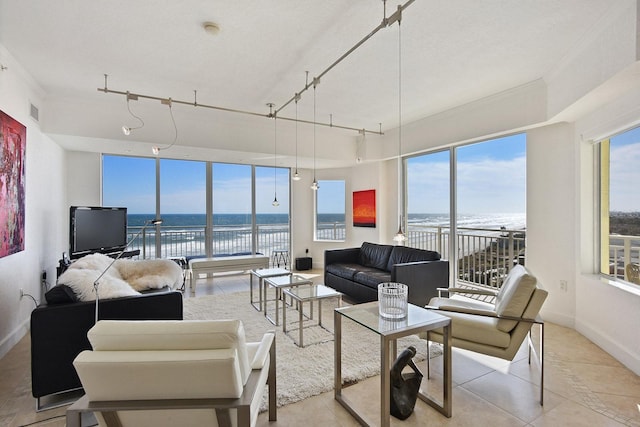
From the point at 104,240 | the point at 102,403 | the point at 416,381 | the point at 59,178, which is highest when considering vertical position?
the point at 59,178

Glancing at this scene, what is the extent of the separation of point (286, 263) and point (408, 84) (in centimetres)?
473

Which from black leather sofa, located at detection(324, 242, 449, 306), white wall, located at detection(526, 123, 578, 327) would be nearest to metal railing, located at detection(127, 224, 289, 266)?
black leather sofa, located at detection(324, 242, 449, 306)

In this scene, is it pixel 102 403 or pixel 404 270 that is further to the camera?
pixel 404 270

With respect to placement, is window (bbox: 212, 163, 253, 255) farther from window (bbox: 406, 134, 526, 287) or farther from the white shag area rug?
window (bbox: 406, 134, 526, 287)

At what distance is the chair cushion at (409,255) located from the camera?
167 inches

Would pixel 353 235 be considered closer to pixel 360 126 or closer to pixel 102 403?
pixel 360 126

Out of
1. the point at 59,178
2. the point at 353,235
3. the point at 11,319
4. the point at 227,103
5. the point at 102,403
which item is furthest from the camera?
the point at 353,235

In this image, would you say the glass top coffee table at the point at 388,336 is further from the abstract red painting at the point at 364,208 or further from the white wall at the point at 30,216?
the abstract red painting at the point at 364,208

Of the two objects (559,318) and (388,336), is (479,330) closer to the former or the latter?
(388,336)

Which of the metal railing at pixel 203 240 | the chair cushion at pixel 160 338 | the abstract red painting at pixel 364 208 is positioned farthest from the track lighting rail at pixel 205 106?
the chair cushion at pixel 160 338

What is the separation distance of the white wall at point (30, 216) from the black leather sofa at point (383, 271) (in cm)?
373

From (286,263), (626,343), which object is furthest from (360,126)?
(626,343)

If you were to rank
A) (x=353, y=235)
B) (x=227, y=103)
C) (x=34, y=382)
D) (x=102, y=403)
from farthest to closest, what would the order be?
(x=353, y=235), (x=227, y=103), (x=34, y=382), (x=102, y=403)

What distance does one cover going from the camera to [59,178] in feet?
15.2
